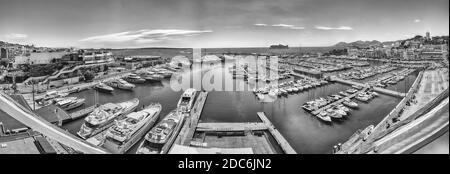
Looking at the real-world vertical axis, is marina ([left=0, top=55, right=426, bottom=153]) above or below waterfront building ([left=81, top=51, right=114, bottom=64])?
below

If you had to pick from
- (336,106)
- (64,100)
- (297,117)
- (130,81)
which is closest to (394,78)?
(336,106)

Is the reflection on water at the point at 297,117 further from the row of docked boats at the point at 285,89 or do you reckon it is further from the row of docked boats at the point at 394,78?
the row of docked boats at the point at 394,78

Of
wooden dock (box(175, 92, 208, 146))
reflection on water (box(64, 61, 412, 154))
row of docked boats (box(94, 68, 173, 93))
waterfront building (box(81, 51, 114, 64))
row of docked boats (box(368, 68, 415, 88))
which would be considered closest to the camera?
wooden dock (box(175, 92, 208, 146))

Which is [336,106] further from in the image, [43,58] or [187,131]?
[43,58]

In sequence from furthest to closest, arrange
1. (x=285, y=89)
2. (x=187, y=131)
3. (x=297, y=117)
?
(x=285, y=89) → (x=297, y=117) → (x=187, y=131)

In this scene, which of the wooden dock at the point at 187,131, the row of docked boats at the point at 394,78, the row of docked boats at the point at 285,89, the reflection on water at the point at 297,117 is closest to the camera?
the wooden dock at the point at 187,131

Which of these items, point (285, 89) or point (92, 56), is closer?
point (92, 56)

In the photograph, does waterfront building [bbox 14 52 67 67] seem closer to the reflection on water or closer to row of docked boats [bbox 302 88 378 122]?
the reflection on water

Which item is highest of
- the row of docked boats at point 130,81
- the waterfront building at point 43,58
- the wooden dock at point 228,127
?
the waterfront building at point 43,58

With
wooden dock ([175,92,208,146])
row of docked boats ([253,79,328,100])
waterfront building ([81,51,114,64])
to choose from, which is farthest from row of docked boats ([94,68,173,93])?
row of docked boats ([253,79,328,100])

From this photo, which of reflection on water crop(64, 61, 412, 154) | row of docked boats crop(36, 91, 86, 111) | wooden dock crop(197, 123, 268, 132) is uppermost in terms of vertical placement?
row of docked boats crop(36, 91, 86, 111)

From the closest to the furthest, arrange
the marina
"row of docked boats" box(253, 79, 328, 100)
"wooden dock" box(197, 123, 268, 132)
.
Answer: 1. the marina
2. "wooden dock" box(197, 123, 268, 132)
3. "row of docked boats" box(253, 79, 328, 100)

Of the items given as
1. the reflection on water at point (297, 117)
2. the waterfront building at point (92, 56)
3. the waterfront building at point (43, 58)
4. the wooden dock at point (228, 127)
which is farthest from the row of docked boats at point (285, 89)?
the waterfront building at point (43, 58)
